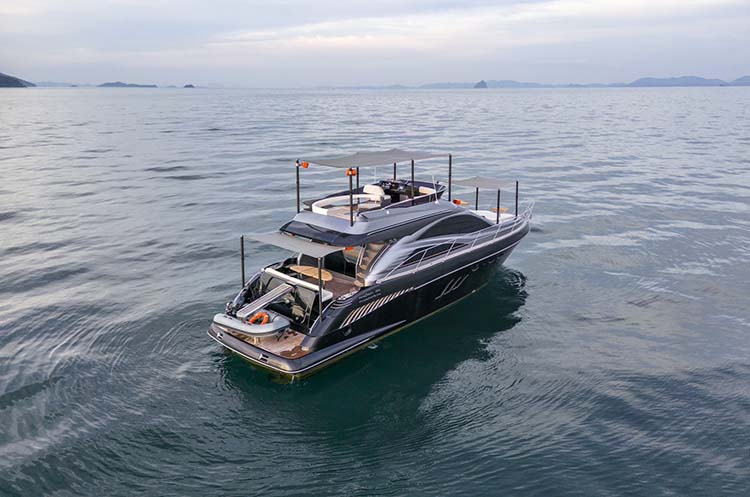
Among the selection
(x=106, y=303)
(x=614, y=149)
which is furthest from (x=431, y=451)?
(x=614, y=149)

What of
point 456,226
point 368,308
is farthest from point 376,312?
point 456,226

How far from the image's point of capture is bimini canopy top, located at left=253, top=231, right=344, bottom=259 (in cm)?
1152

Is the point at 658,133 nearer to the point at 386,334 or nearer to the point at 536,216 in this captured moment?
the point at 536,216

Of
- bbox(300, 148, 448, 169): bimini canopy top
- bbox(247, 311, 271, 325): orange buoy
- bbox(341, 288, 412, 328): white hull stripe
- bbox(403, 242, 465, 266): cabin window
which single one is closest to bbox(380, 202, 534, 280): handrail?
bbox(403, 242, 465, 266): cabin window

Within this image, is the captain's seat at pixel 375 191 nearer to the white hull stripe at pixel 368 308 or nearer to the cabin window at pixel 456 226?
the cabin window at pixel 456 226

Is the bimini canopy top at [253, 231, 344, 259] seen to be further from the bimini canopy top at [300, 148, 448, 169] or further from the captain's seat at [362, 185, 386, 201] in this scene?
the captain's seat at [362, 185, 386, 201]

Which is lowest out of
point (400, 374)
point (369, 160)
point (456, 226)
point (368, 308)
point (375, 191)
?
point (400, 374)

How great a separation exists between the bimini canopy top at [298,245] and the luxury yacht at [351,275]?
0.8 inches

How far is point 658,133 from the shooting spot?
56.4 m

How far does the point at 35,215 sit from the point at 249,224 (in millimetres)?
10153

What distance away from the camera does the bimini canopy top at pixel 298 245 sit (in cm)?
1152

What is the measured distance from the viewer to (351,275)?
43.8 feet

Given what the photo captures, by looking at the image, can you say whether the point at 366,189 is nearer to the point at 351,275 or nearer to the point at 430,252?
the point at 430,252

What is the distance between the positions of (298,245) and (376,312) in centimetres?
230
